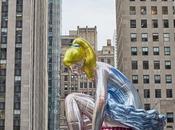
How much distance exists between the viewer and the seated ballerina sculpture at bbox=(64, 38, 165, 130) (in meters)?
33.1

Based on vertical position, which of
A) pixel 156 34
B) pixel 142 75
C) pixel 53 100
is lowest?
pixel 53 100

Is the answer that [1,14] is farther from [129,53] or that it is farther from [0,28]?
[129,53]

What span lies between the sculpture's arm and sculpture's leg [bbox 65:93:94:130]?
53.4 inches

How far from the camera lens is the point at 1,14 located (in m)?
81.6

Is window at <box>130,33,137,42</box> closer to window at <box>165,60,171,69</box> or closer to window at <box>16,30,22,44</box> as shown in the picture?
window at <box>165,60,171,69</box>

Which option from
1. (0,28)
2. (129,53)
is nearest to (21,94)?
(0,28)

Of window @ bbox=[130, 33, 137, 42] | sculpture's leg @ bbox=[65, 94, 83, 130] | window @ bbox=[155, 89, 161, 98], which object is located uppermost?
window @ bbox=[130, 33, 137, 42]

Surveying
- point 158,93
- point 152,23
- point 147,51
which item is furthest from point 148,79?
point 152,23

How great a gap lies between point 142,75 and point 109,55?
10372 centimetres

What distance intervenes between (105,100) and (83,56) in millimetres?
3290

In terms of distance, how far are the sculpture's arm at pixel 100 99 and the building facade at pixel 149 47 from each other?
46197 mm

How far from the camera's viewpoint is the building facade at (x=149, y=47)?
80.4 metres

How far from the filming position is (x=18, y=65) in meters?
78.9

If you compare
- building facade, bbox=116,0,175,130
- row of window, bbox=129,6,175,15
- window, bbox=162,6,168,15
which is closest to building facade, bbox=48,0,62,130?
building facade, bbox=116,0,175,130
